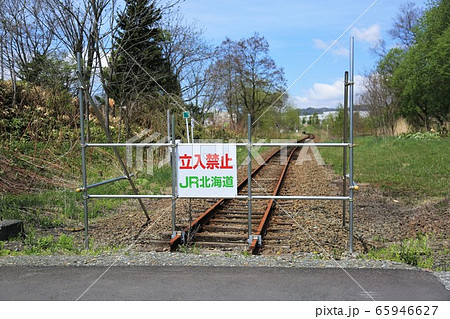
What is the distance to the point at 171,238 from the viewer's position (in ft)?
24.8

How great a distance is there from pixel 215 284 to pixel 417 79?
145ft

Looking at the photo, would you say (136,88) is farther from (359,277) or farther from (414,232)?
(359,277)

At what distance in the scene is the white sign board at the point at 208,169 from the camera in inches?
273

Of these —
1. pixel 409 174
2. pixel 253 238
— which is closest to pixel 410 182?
pixel 409 174

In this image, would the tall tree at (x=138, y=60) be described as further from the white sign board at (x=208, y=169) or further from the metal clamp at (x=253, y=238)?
the metal clamp at (x=253, y=238)

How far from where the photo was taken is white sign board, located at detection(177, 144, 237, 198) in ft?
22.7

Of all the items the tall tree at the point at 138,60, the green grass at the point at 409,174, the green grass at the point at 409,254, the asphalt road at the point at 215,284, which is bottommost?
the green grass at the point at 409,254

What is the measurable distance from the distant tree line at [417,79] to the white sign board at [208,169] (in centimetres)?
3487

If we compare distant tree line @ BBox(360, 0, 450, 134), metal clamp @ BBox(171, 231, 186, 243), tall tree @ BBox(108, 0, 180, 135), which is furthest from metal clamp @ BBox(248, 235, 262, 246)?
distant tree line @ BBox(360, 0, 450, 134)

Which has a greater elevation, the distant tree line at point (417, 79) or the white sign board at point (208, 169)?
the distant tree line at point (417, 79)

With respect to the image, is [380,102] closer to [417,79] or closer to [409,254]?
[417,79]

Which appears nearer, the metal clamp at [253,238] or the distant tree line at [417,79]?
the metal clamp at [253,238]

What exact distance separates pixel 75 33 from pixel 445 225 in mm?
13569

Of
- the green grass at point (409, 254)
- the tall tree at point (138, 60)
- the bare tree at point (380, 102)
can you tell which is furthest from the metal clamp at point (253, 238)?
the bare tree at point (380, 102)
